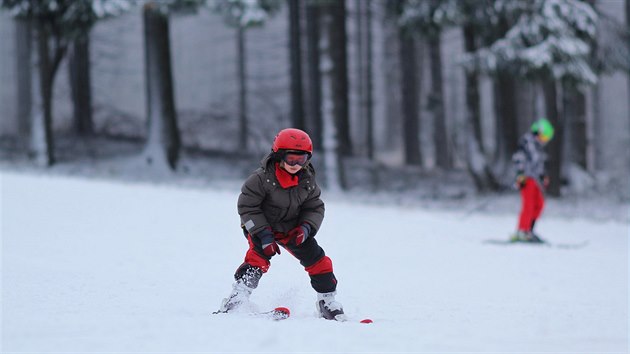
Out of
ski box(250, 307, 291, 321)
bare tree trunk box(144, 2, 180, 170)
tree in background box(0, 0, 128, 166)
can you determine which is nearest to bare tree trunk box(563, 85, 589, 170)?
→ bare tree trunk box(144, 2, 180, 170)

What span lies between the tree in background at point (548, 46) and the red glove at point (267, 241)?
1174 cm

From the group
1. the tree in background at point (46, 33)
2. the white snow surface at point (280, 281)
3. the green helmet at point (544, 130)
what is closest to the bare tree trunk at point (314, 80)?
the tree in background at point (46, 33)

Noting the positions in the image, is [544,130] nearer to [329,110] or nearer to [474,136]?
[329,110]

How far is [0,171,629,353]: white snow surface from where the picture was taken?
4.37 meters

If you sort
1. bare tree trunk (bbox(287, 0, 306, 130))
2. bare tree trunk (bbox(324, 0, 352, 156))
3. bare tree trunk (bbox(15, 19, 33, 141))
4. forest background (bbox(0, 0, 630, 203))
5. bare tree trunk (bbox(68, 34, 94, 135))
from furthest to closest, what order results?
1. bare tree trunk (bbox(15, 19, 33, 141))
2. bare tree trunk (bbox(68, 34, 94, 135))
3. bare tree trunk (bbox(287, 0, 306, 130))
4. bare tree trunk (bbox(324, 0, 352, 156))
5. forest background (bbox(0, 0, 630, 203))

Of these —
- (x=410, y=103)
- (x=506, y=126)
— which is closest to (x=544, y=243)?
(x=506, y=126)

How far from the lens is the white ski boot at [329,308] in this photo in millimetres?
5480

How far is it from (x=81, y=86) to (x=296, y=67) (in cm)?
758

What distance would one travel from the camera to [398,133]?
4419 centimetres

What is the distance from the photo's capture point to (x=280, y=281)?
7258 mm

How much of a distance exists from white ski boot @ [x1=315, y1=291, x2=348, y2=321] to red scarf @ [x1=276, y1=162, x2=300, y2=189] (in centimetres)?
89

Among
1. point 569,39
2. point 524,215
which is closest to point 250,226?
point 524,215

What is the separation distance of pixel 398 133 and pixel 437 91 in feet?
62.2

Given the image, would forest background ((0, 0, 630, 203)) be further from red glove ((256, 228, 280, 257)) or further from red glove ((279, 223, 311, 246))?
red glove ((256, 228, 280, 257))
